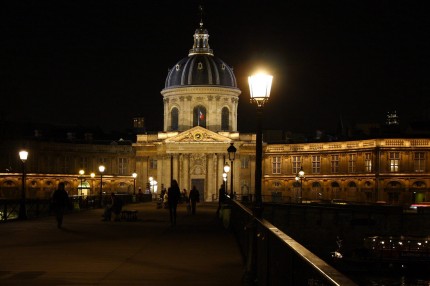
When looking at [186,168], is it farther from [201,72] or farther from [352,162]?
[352,162]

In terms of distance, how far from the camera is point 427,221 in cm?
5566

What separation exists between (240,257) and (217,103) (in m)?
79.6

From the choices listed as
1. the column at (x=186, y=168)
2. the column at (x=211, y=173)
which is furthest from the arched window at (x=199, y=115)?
the column at (x=211, y=173)

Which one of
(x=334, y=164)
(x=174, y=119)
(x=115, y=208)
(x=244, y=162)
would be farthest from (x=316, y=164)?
(x=115, y=208)

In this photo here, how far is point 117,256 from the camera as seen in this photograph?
18.4 meters

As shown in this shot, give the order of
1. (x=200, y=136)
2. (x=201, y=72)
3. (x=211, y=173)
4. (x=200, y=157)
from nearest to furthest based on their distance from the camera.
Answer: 1. (x=200, y=136)
2. (x=211, y=173)
3. (x=200, y=157)
4. (x=201, y=72)

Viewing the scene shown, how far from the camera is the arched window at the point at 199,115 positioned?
323ft

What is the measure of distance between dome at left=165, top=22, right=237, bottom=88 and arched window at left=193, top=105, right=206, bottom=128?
336 centimetres

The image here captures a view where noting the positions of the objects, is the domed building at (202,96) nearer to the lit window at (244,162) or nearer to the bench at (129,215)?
the lit window at (244,162)

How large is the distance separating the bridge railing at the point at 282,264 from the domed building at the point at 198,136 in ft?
262

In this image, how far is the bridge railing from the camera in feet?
22.4

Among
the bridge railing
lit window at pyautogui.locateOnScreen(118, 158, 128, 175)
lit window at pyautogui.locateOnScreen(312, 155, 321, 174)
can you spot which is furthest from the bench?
lit window at pyautogui.locateOnScreen(118, 158, 128, 175)

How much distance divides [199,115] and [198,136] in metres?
4.69

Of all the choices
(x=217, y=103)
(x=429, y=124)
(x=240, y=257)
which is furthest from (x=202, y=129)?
(x=240, y=257)
